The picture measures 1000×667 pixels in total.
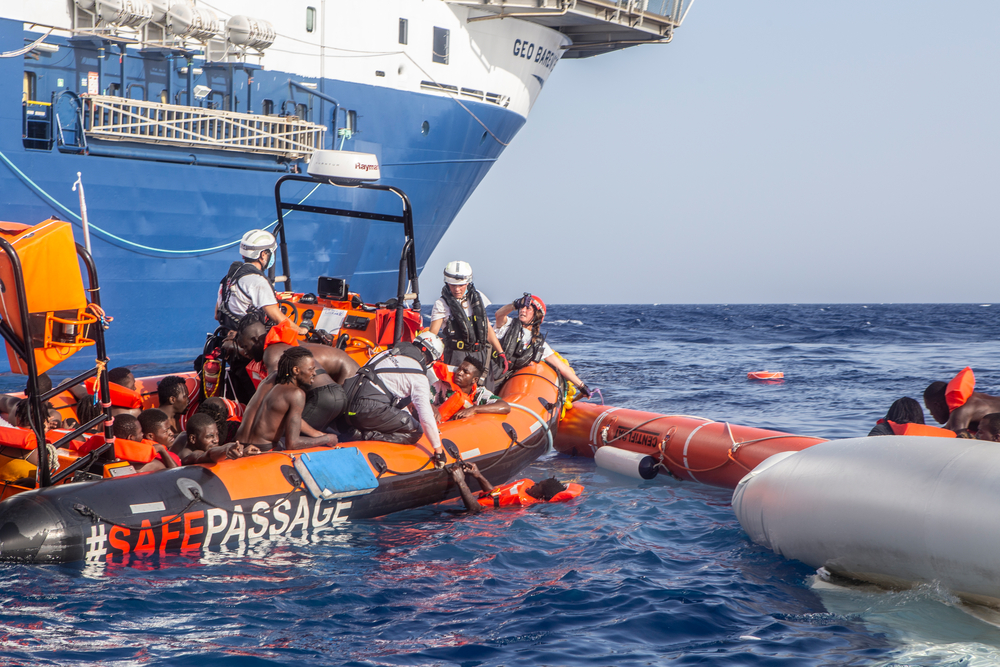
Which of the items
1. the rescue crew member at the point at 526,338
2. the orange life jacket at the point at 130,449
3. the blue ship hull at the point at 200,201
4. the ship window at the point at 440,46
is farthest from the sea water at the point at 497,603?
the ship window at the point at 440,46

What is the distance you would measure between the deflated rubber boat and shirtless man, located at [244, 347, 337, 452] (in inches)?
126

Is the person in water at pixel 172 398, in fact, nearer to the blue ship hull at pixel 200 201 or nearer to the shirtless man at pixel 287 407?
the shirtless man at pixel 287 407

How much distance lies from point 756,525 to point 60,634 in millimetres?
4139

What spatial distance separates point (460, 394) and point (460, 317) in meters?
0.74

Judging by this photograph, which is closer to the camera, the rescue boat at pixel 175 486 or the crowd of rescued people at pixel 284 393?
the rescue boat at pixel 175 486

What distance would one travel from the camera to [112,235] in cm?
1324

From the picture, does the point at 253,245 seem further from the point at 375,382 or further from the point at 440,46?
the point at 440,46

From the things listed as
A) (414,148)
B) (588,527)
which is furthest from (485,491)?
(414,148)

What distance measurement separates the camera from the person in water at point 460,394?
7883 mm

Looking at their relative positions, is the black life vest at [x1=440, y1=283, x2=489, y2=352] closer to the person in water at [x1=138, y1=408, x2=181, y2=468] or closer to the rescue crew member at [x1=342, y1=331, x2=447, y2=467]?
the rescue crew member at [x1=342, y1=331, x2=447, y2=467]

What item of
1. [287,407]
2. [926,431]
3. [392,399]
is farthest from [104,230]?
[926,431]

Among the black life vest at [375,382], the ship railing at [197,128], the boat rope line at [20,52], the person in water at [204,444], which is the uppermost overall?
the boat rope line at [20,52]

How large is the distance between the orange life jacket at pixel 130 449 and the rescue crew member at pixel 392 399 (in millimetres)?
1513

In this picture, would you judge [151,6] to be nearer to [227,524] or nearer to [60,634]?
[227,524]
